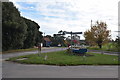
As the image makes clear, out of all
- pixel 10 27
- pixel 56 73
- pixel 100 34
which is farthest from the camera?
pixel 100 34

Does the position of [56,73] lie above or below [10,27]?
below

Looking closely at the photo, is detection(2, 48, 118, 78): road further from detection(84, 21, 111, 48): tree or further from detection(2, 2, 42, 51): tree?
detection(84, 21, 111, 48): tree

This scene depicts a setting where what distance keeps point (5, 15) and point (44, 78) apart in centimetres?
2845

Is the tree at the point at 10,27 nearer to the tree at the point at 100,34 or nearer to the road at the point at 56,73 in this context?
the tree at the point at 100,34

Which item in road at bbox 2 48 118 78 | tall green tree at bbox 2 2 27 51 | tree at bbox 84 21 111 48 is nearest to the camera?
road at bbox 2 48 118 78

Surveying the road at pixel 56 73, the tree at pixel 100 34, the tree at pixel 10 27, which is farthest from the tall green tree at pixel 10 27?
the road at pixel 56 73

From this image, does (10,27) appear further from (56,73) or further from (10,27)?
(56,73)

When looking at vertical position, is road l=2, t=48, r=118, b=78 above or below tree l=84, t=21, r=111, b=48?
below

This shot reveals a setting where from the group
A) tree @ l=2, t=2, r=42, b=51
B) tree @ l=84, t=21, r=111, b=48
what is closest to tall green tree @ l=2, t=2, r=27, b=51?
tree @ l=2, t=2, r=42, b=51

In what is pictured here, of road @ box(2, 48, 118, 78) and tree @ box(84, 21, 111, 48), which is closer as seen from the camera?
road @ box(2, 48, 118, 78)

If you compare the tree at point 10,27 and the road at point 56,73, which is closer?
the road at point 56,73

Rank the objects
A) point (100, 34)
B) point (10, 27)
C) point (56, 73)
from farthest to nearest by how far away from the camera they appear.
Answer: point (100, 34), point (10, 27), point (56, 73)

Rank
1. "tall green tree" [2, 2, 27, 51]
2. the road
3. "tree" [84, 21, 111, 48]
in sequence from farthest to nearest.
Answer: "tree" [84, 21, 111, 48] → "tall green tree" [2, 2, 27, 51] → the road

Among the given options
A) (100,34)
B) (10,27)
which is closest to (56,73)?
(10,27)
